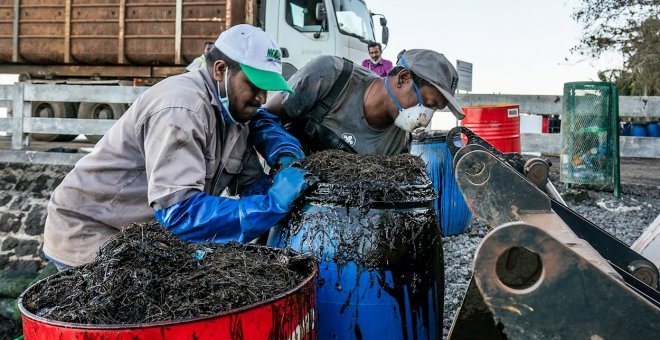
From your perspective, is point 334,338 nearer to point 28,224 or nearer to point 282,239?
point 282,239

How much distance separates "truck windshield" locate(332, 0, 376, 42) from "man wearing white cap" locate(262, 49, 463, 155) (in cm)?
696

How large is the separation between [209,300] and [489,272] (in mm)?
743

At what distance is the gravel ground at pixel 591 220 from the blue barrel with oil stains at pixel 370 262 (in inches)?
55.6

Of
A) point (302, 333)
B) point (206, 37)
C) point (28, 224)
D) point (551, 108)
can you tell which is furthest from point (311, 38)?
point (302, 333)

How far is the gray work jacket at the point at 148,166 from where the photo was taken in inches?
78.5

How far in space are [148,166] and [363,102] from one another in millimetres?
1531

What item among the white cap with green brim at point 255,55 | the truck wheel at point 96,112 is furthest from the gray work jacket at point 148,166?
the truck wheel at point 96,112

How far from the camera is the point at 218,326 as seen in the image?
1282 mm

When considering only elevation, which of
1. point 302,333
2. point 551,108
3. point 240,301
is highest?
point 551,108

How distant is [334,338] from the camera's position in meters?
1.93

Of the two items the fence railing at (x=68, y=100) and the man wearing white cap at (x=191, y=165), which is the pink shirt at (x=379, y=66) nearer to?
the fence railing at (x=68, y=100)

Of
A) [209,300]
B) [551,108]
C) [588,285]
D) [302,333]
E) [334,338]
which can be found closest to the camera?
[588,285]

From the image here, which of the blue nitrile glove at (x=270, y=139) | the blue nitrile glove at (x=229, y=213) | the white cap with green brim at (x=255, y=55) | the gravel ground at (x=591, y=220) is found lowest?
the gravel ground at (x=591, y=220)

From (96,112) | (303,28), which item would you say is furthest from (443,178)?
(96,112)
